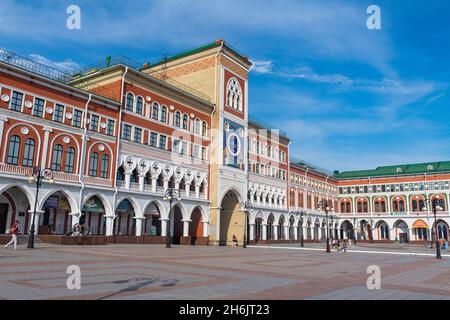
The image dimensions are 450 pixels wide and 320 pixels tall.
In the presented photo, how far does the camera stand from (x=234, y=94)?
161 feet

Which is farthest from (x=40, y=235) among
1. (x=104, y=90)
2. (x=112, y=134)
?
(x=104, y=90)

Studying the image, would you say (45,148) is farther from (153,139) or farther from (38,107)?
(153,139)

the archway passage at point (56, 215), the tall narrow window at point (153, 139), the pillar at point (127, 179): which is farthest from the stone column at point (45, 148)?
the tall narrow window at point (153, 139)

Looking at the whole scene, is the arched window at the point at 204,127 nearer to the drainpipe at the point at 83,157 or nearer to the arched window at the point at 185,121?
the arched window at the point at 185,121

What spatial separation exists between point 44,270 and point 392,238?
265ft

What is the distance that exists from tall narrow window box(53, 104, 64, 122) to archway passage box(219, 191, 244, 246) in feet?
78.4

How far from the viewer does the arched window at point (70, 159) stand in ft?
101

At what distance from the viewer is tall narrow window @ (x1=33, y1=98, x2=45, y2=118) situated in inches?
1152

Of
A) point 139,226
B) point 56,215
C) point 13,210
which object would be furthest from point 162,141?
point 13,210

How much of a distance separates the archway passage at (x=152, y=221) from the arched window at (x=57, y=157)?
10.5m

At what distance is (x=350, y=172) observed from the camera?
9181cm

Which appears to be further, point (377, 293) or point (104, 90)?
point (104, 90)
